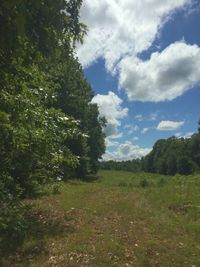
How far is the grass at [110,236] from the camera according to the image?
11516 mm

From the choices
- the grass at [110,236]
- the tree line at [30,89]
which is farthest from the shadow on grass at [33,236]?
the tree line at [30,89]

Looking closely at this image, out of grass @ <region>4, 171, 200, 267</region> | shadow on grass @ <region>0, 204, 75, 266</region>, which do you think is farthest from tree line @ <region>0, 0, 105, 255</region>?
grass @ <region>4, 171, 200, 267</region>

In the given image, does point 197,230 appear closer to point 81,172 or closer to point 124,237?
point 124,237

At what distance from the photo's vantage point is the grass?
11516mm

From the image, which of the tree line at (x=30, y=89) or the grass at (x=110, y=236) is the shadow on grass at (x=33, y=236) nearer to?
the grass at (x=110, y=236)

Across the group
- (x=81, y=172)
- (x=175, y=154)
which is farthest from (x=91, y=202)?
(x=175, y=154)

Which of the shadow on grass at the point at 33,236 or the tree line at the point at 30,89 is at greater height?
the tree line at the point at 30,89

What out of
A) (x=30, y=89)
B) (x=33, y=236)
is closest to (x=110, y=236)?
(x=33, y=236)

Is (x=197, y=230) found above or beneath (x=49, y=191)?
beneath

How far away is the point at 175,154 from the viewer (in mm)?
129375

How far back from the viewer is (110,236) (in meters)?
13.9

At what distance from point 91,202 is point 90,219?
6038 millimetres

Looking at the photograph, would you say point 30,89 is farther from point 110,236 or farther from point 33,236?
point 110,236


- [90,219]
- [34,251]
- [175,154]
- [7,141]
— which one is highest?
[175,154]
